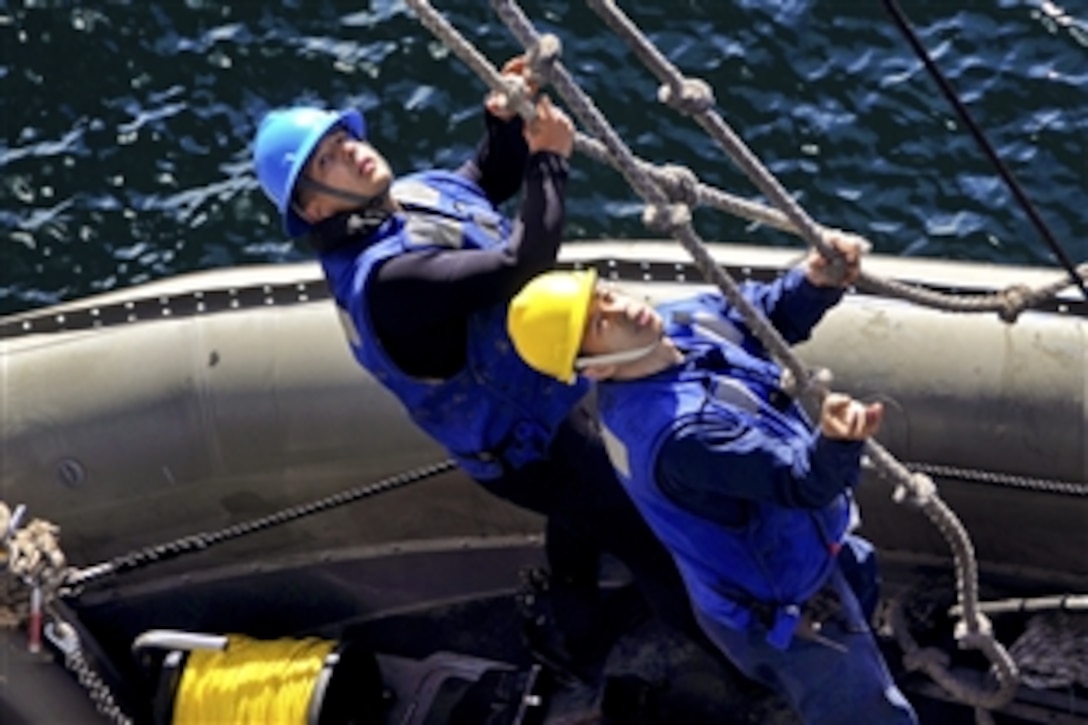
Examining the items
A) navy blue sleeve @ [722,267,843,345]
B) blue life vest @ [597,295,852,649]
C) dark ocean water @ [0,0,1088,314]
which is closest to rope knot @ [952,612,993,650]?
blue life vest @ [597,295,852,649]

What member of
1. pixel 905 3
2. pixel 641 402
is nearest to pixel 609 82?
pixel 905 3

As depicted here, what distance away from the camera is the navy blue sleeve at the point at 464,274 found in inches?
217

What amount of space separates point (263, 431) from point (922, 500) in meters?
2.59

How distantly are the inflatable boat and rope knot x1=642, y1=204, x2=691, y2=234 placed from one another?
1429 millimetres

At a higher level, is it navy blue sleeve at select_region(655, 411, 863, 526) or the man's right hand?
the man's right hand

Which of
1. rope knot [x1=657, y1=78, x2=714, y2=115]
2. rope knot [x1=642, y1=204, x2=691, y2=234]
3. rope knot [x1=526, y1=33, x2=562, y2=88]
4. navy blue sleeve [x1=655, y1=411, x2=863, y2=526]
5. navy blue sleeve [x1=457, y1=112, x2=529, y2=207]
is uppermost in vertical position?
rope knot [x1=526, y1=33, x2=562, y2=88]

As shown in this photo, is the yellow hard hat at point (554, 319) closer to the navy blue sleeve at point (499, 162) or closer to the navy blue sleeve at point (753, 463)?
the navy blue sleeve at point (753, 463)

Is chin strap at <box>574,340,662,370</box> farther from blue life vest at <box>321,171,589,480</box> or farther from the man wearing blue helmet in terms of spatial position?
blue life vest at <box>321,171,589,480</box>

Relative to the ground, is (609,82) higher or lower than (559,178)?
lower

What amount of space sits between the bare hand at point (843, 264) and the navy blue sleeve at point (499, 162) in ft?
3.37

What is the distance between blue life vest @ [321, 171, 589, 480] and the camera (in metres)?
5.80

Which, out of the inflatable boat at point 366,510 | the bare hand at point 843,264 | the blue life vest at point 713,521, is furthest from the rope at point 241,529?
the bare hand at point 843,264

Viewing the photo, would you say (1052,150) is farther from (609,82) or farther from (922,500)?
(922,500)

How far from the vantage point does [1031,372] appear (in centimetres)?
658
